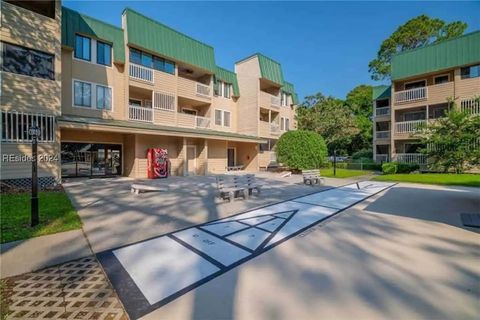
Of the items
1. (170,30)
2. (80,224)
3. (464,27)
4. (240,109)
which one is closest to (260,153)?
(240,109)

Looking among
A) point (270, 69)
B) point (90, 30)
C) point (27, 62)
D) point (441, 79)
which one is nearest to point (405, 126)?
point (441, 79)

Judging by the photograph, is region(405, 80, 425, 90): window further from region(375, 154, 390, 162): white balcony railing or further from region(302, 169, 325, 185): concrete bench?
region(302, 169, 325, 185): concrete bench

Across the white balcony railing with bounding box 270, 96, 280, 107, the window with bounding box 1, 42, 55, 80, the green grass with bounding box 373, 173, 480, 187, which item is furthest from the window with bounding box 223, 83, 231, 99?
the green grass with bounding box 373, 173, 480, 187

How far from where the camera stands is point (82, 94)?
15281mm

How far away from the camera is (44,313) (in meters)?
2.78

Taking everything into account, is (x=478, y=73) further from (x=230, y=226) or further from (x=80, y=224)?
(x=80, y=224)

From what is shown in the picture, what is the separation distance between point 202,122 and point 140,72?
664cm

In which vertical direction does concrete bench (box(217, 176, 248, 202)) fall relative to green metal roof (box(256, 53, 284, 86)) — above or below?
below

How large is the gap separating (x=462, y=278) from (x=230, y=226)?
4446mm

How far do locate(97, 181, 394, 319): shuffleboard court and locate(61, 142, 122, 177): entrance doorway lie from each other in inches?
546

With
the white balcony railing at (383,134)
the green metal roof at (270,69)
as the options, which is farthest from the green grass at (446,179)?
the green metal roof at (270,69)

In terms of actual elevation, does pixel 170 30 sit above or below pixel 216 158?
above

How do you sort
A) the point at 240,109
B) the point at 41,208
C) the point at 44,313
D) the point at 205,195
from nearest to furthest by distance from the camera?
1. the point at 44,313
2. the point at 41,208
3. the point at 205,195
4. the point at 240,109

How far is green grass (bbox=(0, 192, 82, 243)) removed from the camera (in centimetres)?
538
